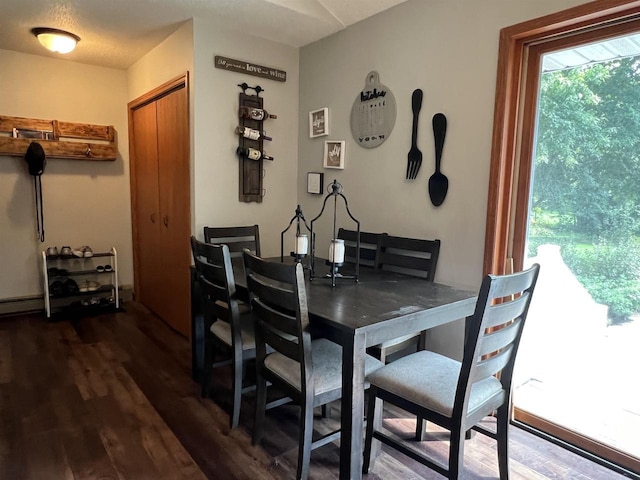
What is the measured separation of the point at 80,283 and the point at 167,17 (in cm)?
271

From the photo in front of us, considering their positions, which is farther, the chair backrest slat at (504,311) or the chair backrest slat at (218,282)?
the chair backrest slat at (218,282)

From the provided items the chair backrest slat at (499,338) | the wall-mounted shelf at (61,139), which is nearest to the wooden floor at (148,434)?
the chair backrest slat at (499,338)

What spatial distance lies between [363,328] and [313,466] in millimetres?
820

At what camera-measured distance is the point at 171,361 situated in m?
3.01

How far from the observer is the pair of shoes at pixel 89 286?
4.02 m

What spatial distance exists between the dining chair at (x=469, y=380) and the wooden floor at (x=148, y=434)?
29cm

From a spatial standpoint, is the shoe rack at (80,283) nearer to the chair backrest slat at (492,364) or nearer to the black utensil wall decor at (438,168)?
the black utensil wall decor at (438,168)

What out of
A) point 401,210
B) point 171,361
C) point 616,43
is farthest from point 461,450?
point 171,361

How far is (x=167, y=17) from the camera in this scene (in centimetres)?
293

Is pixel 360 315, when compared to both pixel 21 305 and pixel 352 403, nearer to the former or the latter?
pixel 352 403

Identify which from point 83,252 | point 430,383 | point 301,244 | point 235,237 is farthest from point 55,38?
point 430,383

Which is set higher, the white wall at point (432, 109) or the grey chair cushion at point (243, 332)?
the white wall at point (432, 109)

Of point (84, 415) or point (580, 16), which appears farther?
point (84, 415)

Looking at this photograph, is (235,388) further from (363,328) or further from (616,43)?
(616,43)
